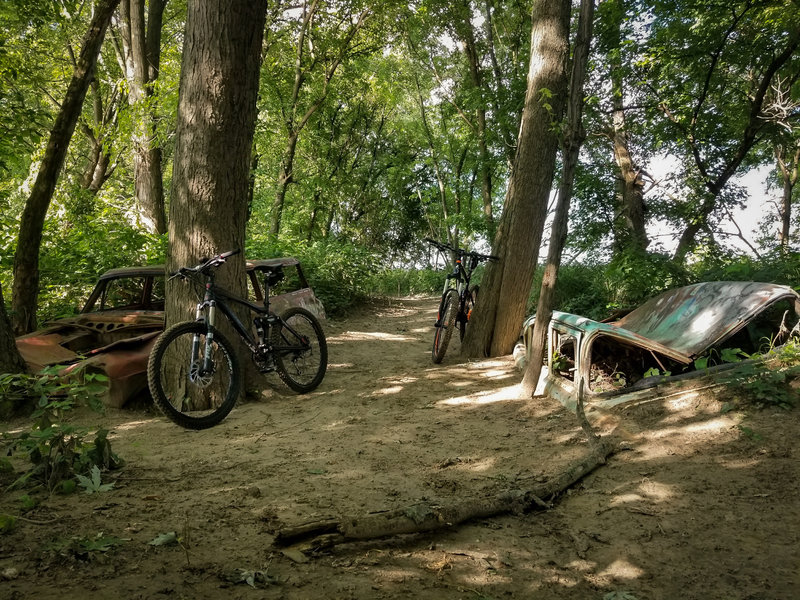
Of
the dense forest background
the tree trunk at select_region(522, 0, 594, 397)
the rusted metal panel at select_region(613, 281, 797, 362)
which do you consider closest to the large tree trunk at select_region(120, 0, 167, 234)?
the dense forest background

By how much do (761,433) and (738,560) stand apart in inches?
55.2

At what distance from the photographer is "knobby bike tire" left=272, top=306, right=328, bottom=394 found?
18.5 feet

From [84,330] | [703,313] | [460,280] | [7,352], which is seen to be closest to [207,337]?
[7,352]

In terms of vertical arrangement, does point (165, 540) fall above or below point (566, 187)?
below

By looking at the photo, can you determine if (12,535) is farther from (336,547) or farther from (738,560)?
(738,560)

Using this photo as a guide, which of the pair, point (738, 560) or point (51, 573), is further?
point (738, 560)

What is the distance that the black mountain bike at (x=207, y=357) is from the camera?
4.36 metres

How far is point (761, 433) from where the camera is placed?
10.6 ft

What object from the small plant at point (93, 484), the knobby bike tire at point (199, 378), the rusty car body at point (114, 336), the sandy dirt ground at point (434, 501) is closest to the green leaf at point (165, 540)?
the sandy dirt ground at point (434, 501)

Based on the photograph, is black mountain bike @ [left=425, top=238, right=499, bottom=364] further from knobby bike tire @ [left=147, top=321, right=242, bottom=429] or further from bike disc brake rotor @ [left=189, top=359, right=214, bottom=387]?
Answer: bike disc brake rotor @ [left=189, top=359, right=214, bottom=387]

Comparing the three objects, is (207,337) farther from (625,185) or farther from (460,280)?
(625,185)

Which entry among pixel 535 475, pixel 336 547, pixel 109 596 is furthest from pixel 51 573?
pixel 535 475

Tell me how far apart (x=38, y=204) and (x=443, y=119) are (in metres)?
17.3

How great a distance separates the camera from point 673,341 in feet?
14.6
